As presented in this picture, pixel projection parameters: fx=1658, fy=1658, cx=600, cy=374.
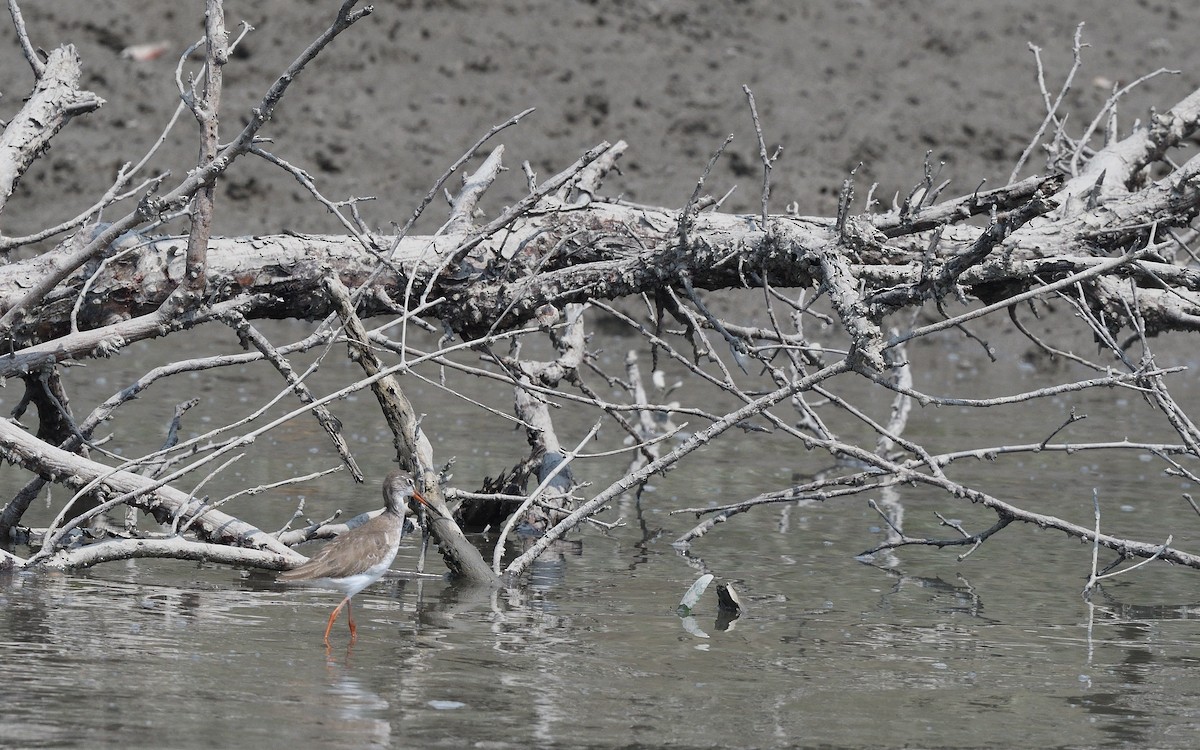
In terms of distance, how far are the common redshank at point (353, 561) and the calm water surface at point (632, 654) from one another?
15 cm

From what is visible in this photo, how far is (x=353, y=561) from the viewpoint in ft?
19.8

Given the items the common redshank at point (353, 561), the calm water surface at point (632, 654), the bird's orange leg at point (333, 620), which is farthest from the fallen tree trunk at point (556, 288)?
the bird's orange leg at point (333, 620)

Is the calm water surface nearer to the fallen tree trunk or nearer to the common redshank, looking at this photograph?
the common redshank

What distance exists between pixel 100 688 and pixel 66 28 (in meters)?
17.6

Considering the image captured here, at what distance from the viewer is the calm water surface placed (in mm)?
4773

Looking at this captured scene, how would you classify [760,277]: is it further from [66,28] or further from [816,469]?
[66,28]

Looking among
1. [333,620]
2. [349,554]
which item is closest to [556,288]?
[349,554]

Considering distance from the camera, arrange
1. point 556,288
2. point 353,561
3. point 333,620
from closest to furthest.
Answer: point 333,620
point 353,561
point 556,288

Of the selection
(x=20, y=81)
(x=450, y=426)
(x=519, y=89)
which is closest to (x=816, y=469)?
(x=450, y=426)

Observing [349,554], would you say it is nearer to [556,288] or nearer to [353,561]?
[353,561]

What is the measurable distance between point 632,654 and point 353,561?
1.09m

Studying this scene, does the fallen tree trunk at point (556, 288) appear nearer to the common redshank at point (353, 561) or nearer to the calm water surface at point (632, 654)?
the calm water surface at point (632, 654)

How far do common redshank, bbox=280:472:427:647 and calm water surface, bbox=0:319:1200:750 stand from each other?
151mm

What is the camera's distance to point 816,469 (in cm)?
1047
